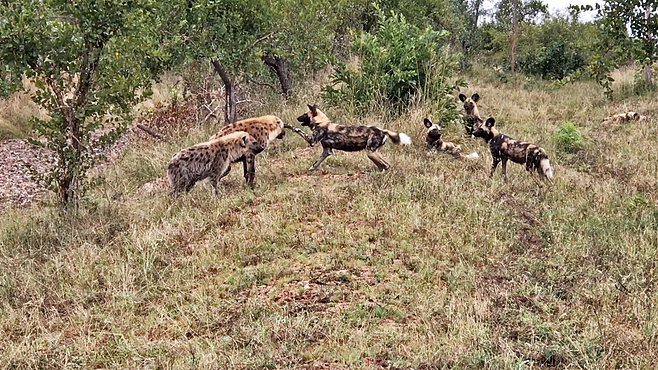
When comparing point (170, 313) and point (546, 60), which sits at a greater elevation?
point (546, 60)

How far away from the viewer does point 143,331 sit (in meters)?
5.21

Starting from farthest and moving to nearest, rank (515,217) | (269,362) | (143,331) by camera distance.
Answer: (515,217), (143,331), (269,362)

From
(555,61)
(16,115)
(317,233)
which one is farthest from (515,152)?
(555,61)

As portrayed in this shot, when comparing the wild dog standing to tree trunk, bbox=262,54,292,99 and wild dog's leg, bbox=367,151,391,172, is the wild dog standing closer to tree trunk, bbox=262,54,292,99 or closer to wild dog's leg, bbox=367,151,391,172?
wild dog's leg, bbox=367,151,391,172

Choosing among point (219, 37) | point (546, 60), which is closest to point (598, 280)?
point (219, 37)

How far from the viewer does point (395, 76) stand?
1216cm

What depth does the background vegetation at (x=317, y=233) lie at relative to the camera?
487 centimetres

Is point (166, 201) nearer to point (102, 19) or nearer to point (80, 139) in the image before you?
point (80, 139)

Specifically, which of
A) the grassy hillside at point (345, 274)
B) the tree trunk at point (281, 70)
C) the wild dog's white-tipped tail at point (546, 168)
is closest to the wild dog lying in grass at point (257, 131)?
the grassy hillside at point (345, 274)

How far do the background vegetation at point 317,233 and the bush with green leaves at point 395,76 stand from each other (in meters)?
0.05

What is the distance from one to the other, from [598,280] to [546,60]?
760 inches

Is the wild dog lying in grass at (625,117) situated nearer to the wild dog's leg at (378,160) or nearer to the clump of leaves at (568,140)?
the clump of leaves at (568,140)

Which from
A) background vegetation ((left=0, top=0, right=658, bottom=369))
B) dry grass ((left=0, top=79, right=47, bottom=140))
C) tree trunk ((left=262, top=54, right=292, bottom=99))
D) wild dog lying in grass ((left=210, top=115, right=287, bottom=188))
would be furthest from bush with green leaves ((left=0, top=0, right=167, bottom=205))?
dry grass ((left=0, top=79, right=47, bottom=140))

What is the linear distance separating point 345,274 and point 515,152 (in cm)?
419
